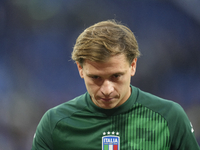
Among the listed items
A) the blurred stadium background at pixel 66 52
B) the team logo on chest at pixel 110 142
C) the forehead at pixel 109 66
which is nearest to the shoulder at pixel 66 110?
the team logo on chest at pixel 110 142

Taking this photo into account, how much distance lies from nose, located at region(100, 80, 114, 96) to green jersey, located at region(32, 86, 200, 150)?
0.30 metres

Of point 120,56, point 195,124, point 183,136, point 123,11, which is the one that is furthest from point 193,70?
point 120,56

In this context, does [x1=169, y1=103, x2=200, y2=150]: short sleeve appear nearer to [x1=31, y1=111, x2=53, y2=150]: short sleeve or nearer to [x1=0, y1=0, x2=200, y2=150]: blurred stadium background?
[x1=31, y1=111, x2=53, y2=150]: short sleeve

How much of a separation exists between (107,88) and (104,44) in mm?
297

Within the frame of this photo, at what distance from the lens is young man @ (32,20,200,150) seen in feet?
5.93

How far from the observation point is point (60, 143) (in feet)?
→ 6.73

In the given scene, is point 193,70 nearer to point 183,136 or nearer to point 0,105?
point 183,136

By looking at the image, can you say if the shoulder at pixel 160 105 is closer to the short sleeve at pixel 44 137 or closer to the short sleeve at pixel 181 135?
the short sleeve at pixel 181 135

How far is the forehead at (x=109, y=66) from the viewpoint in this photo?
1.77m

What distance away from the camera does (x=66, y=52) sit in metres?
4.27

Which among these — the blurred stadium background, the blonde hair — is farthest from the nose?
the blurred stadium background

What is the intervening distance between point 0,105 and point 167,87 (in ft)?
8.36

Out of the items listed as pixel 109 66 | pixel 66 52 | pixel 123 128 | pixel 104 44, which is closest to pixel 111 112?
pixel 123 128

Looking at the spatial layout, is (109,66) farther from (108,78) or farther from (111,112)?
(111,112)
